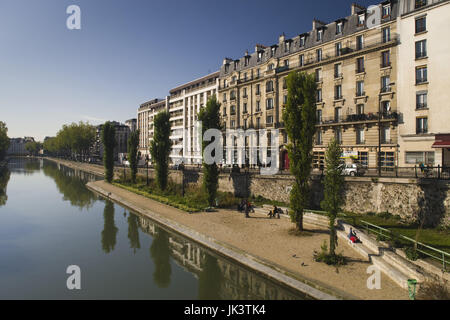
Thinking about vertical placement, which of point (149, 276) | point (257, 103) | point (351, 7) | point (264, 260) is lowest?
point (149, 276)

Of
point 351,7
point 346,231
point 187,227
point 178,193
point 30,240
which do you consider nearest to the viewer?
point 346,231

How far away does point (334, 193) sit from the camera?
14.1 m

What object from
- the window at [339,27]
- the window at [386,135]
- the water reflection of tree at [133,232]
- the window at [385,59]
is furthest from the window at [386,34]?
the water reflection of tree at [133,232]

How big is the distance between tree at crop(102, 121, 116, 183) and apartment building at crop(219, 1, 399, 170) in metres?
26.5

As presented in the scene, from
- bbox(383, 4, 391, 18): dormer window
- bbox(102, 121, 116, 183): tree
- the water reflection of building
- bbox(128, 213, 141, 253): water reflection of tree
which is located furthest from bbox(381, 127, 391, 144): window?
bbox(102, 121, 116, 183): tree

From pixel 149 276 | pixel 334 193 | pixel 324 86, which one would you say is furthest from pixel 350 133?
pixel 149 276

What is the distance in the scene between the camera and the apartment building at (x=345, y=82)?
29.0 m

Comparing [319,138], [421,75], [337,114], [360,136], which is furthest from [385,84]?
[319,138]

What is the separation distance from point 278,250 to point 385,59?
26.2m

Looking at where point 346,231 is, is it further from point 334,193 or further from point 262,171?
point 262,171

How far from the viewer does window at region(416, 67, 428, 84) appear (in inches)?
1037

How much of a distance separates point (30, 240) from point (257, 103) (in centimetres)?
3421

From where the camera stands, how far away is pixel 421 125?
1053 inches

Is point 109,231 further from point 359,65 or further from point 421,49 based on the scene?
point 421,49
